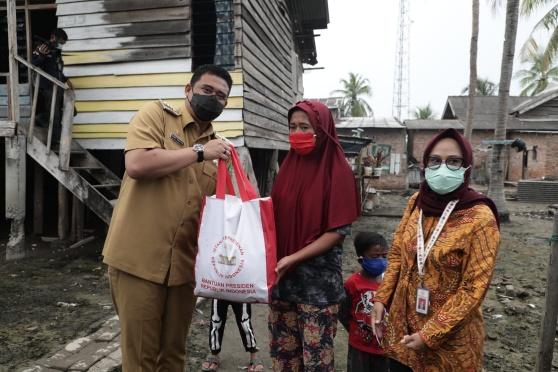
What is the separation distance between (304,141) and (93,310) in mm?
3464

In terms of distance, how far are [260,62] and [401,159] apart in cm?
1408

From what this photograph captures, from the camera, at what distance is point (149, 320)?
1958 mm

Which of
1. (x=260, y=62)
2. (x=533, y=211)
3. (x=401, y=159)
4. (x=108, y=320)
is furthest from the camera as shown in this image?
(x=401, y=159)

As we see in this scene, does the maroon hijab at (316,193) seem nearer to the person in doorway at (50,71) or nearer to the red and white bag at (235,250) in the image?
the red and white bag at (235,250)

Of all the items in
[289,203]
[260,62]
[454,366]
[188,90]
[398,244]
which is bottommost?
[454,366]

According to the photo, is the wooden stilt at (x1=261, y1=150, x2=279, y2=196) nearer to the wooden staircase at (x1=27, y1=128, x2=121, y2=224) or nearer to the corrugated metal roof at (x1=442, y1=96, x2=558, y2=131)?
the wooden staircase at (x1=27, y1=128, x2=121, y2=224)

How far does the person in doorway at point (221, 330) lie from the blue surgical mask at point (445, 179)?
1.84 meters

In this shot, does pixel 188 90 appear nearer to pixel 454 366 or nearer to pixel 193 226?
pixel 193 226

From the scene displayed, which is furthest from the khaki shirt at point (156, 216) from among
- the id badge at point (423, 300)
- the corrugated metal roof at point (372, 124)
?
the corrugated metal roof at point (372, 124)

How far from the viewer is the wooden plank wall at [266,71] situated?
6.18m

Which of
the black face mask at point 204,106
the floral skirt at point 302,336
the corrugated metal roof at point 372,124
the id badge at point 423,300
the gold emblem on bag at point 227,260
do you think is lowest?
the floral skirt at point 302,336

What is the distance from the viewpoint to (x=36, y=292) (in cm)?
479

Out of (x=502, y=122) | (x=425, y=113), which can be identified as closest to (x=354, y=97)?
(x=425, y=113)

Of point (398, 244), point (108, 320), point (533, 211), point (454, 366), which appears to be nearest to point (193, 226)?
point (398, 244)
